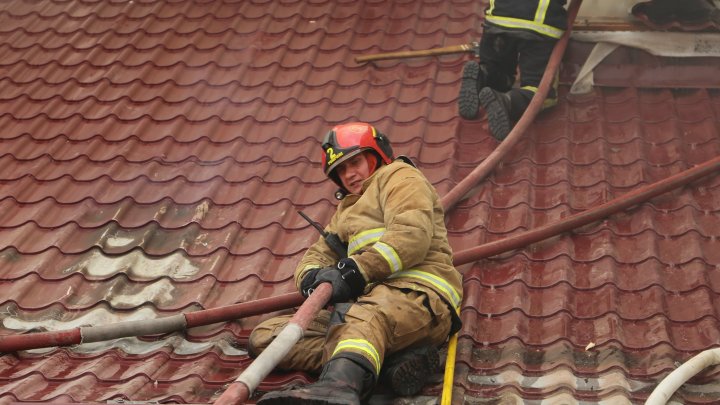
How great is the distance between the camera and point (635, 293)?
4793 mm

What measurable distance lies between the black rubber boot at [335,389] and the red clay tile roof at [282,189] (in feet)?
1.16

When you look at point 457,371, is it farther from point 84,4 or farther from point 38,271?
point 84,4

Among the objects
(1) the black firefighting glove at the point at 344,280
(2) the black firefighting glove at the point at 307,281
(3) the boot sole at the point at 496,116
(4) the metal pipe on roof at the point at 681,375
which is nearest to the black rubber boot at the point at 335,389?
(1) the black firefighting glove at the point at 344,280

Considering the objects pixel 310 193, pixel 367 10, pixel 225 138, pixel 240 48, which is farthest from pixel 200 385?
pixel 367 10

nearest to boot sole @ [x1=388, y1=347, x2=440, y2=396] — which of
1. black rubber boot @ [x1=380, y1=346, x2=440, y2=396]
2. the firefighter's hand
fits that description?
black rubber boot @ [x1=380, y1=346, x2=440, y2=396]

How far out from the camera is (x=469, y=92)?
6477mm

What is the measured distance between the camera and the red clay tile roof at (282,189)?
14.5ft

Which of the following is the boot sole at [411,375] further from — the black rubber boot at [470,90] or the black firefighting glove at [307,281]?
the black rubber boot at [470,90]

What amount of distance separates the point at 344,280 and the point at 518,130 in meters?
2.33

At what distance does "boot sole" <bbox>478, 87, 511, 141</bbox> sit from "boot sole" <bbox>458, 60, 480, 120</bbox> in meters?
0.15

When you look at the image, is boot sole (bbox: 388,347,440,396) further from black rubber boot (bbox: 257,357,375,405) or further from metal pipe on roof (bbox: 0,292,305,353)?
metal pipe on roof (bbox: 0,292,305,353)

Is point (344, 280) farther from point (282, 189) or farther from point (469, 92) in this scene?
point (469, 92)

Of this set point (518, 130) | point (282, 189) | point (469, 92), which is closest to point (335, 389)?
Result: point (282, 189)

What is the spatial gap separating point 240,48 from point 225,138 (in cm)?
135
